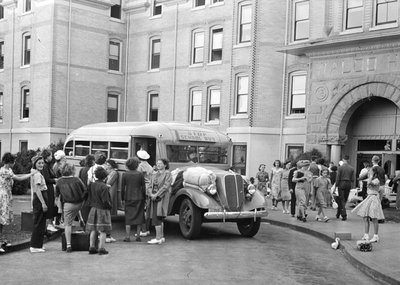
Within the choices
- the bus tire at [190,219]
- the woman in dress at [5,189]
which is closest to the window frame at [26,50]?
the bus tire at [190,219]

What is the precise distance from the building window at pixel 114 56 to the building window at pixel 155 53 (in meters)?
2.64

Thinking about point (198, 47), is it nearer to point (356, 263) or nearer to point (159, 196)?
point (159, 196)

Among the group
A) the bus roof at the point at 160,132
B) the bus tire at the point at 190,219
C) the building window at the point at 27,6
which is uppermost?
the building window at the point at 27,6

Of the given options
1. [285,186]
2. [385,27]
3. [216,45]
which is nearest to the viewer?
[285,186]

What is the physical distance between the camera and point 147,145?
49.2 feet

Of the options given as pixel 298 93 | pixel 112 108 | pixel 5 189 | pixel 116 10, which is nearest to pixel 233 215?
pixel 5 189

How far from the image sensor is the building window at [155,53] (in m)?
33.9

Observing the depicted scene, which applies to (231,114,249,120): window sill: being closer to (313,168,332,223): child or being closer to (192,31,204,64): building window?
(192,31,204,64): building window

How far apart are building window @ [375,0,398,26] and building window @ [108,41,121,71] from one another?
700 inches

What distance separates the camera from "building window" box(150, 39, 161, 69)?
33.9 metres

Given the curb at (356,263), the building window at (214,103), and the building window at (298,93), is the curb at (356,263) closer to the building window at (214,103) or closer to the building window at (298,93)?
the building window at (298,93)

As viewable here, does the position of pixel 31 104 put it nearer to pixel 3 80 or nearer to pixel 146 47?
pixel 3 80

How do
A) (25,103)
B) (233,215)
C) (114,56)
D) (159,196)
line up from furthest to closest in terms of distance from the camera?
(114,56), (25,103), (233,215), (159,196)

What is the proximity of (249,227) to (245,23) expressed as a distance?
58.4ft
